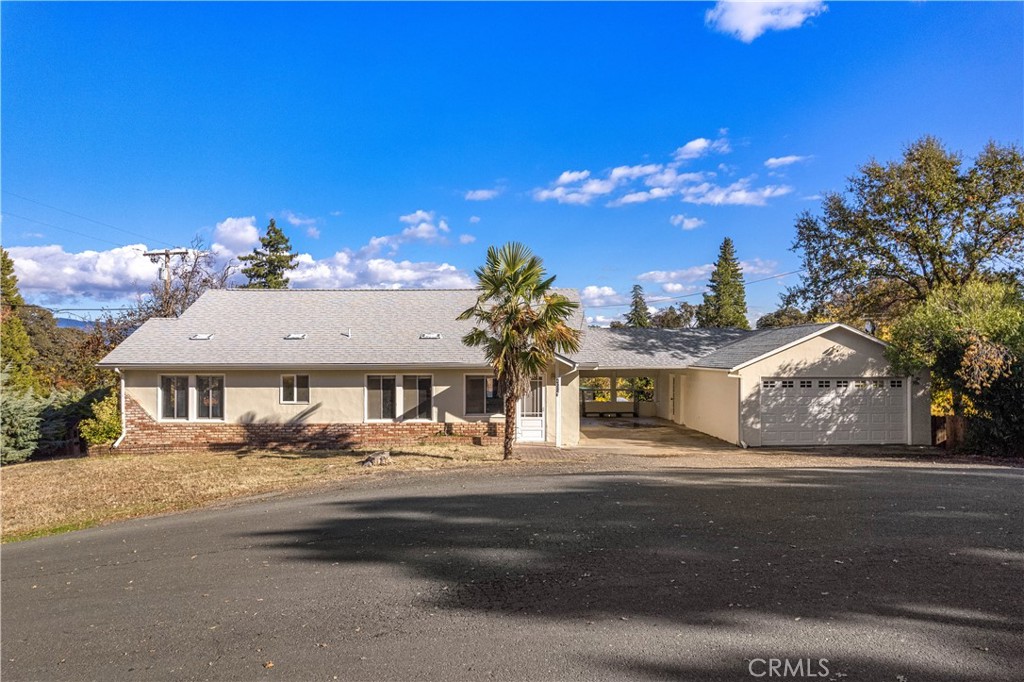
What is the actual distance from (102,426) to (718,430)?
19.0 metres

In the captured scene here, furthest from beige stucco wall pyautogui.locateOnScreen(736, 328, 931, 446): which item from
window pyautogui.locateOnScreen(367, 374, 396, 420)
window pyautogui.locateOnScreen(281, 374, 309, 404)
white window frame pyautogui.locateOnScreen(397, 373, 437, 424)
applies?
window pyautogui.locateOnScreen(281, 374, 309, 404)

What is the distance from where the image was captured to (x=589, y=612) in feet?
16.5

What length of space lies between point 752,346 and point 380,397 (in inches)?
470

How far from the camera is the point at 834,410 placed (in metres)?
18.8

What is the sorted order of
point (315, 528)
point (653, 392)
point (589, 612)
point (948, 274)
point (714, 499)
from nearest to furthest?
point (589, 612) → point (315, 528) → point (714, 499) → point (948, 274) → point (653, 392)

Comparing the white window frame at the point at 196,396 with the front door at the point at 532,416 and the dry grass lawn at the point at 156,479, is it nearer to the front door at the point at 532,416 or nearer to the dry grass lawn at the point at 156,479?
the dry grass lawn at the point at 156,479

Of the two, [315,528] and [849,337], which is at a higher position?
[849,337]

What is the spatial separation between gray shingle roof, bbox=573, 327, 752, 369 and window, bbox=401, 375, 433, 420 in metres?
5.36

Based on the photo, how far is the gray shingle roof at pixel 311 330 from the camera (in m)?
18.5

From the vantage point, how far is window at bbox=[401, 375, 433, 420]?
61.9 ft

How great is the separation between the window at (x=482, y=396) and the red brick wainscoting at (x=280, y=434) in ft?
1.53

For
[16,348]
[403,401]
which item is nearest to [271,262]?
[16,348]

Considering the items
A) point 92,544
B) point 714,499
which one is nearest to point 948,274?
point 714,499

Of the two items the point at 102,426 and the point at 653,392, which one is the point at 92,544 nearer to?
the point at 102,426
